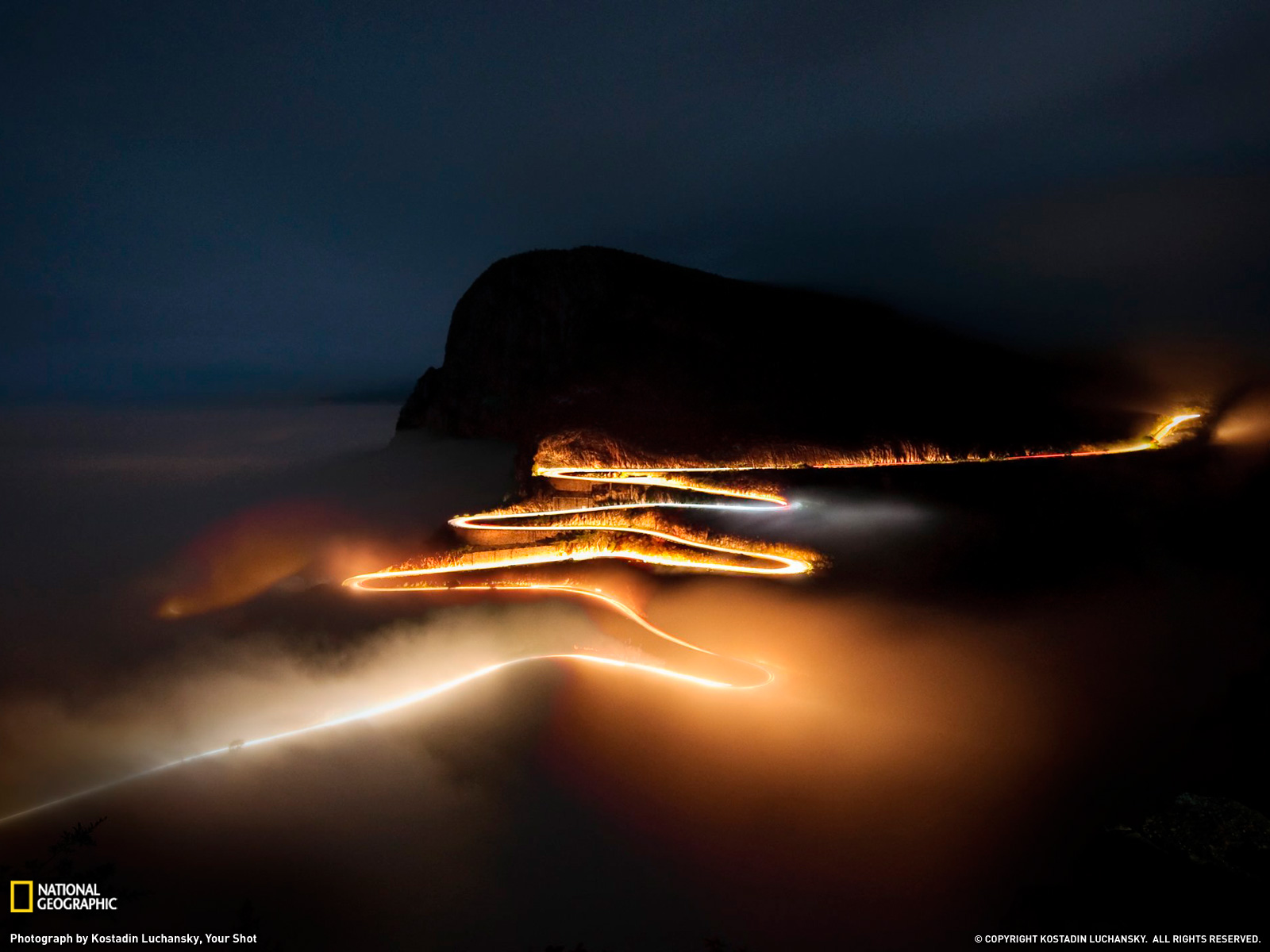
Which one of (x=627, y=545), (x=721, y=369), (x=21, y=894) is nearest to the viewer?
(x=21, y=894)

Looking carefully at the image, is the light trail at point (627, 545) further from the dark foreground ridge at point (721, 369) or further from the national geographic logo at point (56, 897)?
the national geographic logo at point (56, 897)

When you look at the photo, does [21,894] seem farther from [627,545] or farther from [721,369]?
[721,369]

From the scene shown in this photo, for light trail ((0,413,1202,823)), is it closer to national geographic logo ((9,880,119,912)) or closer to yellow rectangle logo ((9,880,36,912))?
national geographic logo ((9,880,119,912))

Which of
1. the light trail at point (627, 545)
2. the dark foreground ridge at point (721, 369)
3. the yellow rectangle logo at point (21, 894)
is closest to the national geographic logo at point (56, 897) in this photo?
the yellow rectangle logo at point (21, 894)

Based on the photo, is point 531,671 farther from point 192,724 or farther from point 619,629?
point 192,724

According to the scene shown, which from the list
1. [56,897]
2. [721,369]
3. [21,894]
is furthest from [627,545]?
[21,894]

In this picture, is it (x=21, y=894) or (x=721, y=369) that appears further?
(x=721, y=369)

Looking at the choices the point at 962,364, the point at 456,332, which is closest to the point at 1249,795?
the point at 962,364
